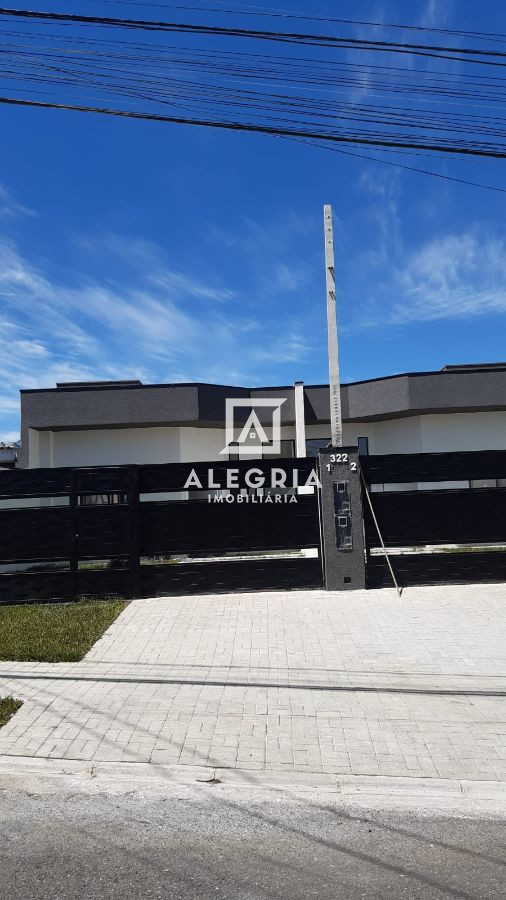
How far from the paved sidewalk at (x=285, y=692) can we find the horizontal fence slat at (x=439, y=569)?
1.03m


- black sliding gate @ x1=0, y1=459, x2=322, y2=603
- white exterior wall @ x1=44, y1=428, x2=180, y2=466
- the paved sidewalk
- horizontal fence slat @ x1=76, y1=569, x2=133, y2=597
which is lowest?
the paved sidewalk

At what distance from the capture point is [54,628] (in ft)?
26.5

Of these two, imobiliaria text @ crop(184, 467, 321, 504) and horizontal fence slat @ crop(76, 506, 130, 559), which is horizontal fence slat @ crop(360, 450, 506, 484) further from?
horizontal fence slat @ crop(76, 506, 130, 559)

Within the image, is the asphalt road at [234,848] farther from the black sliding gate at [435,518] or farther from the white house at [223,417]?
the white house at [223,417]

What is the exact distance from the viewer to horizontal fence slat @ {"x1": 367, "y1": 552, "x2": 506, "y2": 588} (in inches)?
393

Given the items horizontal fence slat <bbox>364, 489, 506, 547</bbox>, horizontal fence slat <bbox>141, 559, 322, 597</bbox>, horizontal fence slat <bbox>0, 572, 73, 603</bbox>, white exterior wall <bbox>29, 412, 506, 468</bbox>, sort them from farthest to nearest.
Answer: white exterior wall <bbox>29, 412, 506, 468</bbox>, horizontal fence slat <bbox>364, 489, 506, 547</bbox>, horizontal fence slat <bbox>141, 559, 322, 597</bbox>, horizontal fence slat <bbox>0, 572, 73, 603</bbox>

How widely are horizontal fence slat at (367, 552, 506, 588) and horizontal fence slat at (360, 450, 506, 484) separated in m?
1.28

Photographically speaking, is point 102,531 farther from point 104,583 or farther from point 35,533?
point 35,533

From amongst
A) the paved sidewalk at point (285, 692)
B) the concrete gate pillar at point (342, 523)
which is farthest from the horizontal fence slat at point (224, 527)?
the paved sidewalk at point (285, 692)

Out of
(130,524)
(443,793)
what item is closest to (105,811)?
(443,793)

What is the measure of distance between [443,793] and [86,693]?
131 inches

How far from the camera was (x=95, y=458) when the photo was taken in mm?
17688

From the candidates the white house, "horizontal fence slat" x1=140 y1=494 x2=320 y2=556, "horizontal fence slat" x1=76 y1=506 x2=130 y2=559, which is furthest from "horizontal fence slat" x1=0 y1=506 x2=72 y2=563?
the white house

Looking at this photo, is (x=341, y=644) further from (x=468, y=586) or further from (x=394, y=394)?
(x=394, y=394)
